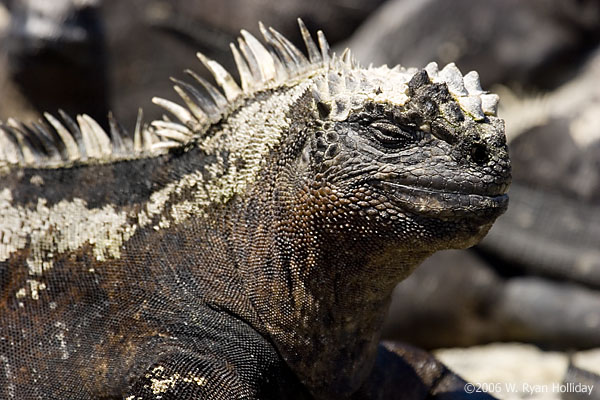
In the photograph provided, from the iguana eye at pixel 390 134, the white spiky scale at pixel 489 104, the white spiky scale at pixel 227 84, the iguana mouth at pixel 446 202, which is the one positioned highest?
the white spiky scale at pixel 227 84

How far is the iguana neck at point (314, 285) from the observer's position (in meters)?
3.67

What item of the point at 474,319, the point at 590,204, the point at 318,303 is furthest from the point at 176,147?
the point at 590,204

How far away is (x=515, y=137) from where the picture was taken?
9188 mm

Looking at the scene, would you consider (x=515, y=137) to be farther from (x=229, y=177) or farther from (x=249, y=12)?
(x=229, y=177)

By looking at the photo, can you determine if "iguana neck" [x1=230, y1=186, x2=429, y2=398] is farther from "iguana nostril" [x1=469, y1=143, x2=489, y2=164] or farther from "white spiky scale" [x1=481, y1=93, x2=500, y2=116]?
"white spiky scale" [x1=481, y1=93, x2=500, y2=116]

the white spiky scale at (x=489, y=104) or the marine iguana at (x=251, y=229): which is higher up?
the white spiky scale at (x=489, y=104)

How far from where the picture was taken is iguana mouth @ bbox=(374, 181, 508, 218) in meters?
3.44

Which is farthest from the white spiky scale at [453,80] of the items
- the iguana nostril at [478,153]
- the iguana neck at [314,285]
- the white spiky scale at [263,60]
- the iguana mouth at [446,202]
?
the white spiky scale at [263,60]

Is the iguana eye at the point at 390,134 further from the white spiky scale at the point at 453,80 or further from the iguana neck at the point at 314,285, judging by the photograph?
the iguana neck at the point at 314,285

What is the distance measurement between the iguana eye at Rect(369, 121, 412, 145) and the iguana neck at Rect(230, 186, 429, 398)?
0.46 metres

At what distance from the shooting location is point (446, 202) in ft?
11.3

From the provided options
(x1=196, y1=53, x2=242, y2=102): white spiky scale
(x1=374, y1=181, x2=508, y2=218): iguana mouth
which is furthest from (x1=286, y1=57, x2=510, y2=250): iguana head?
(x1=196, y1=53, x2=242, y2=102): white spiky scale

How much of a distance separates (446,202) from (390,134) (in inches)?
15.5

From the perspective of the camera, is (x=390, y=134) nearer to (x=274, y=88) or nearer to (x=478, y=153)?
(x=478, y=153)
